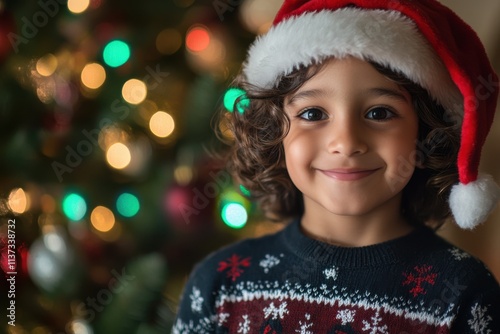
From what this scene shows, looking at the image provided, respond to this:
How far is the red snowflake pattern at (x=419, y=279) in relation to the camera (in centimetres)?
101

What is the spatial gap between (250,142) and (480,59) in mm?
417

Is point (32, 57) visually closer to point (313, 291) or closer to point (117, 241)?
point (117, 241)

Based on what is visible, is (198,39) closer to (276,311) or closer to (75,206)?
(75,206)

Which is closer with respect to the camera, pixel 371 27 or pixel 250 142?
pixel 371 27

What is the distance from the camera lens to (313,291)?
1.04m

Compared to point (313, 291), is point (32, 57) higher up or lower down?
higher up

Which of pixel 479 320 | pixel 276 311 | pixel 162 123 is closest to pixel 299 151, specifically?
pixel 276 311

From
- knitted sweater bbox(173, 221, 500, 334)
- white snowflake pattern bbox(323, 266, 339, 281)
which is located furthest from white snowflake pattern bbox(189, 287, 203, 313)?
white snowflake pattern bbox(323, 266, 339, 281)

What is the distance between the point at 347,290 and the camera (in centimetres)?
102

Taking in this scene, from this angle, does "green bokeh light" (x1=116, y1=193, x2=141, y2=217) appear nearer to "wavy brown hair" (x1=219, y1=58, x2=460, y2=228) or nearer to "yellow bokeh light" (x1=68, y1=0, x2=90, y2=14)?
"wavy brown hair" (x1=219, y1=58, x2=460, y2=228)

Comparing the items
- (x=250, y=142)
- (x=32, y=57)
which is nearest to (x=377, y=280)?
(x=250, y=142)

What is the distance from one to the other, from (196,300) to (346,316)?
11.0 inches

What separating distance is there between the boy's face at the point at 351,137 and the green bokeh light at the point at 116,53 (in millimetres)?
556

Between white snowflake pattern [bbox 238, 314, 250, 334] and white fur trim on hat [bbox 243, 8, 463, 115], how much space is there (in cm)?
43
